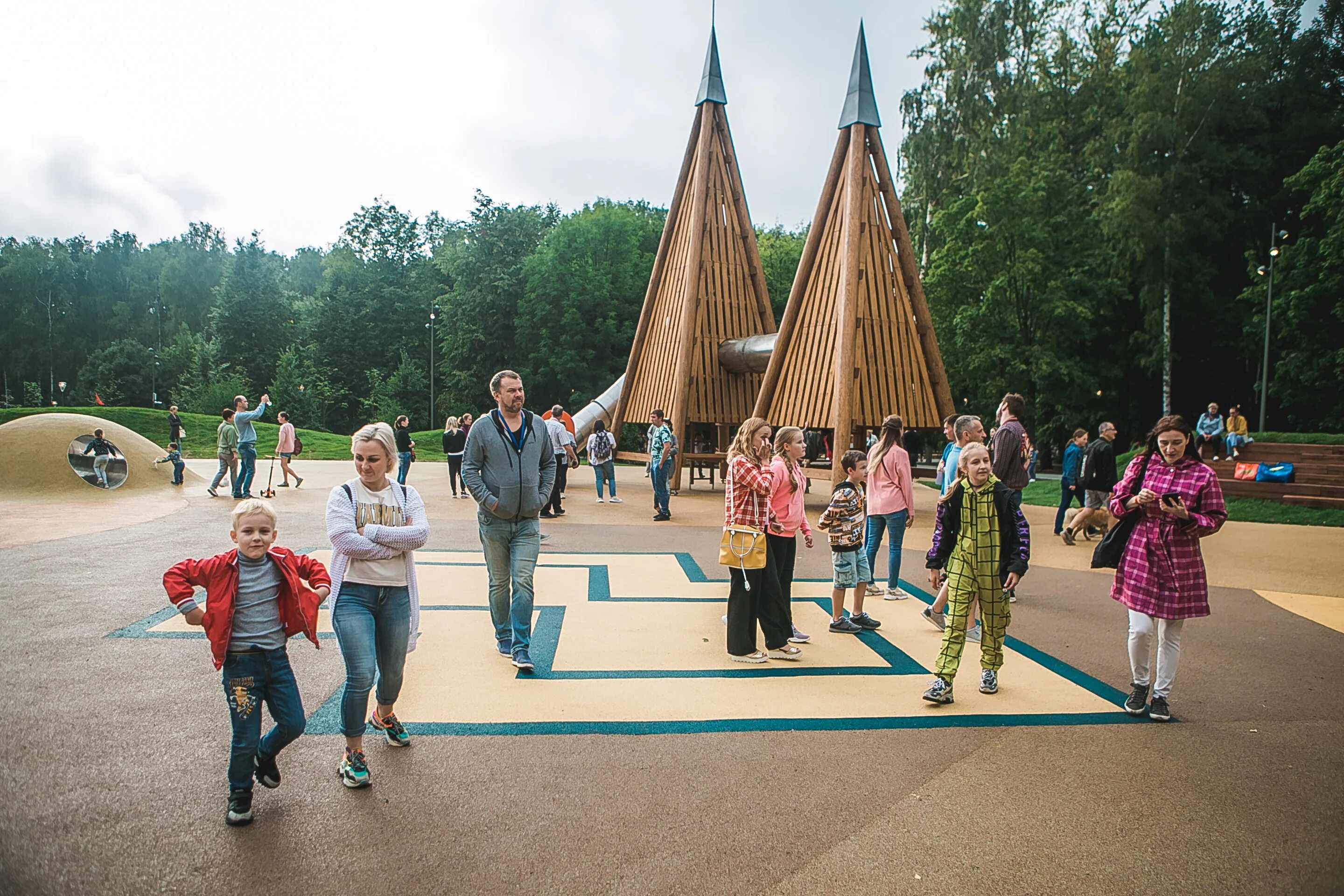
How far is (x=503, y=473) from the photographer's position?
5.29m

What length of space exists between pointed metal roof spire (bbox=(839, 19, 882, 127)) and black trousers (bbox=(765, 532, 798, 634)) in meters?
11.7

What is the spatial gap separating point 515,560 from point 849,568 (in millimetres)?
2874

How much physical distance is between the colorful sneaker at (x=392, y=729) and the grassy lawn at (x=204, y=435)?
2786cm

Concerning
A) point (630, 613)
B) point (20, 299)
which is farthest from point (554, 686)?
point (20, 299)

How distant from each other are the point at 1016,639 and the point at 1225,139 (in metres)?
30.4

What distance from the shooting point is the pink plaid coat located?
4535 millimetres

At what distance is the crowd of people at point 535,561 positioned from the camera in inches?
135

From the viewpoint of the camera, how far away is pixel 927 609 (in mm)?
7152

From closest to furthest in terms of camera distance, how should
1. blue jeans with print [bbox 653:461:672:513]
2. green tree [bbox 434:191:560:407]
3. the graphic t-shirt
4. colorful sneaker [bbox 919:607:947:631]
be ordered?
1. the graphic t-shirt
2. colorful sneaker [bbox 919:607:947:631]
3. blue jeans with print [bbox 653:461:672:513]
4. green tree [bbox 434:191:560:407]

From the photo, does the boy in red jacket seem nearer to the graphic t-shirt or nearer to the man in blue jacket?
the graphic t-shirt

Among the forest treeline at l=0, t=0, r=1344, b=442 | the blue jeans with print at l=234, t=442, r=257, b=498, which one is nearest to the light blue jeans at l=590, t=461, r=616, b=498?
the blue jeans with print at l=234, t=442, r=257, b=498

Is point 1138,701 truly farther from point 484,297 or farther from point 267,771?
point 484,297

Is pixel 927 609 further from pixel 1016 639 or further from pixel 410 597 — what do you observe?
pixel 410 597

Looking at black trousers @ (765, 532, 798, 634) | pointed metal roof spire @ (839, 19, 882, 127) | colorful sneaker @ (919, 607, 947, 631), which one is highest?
pointed metal roof spire @ (839, 19, 882, 127)
